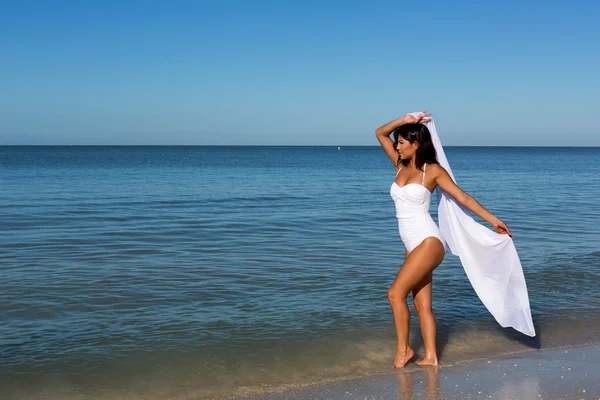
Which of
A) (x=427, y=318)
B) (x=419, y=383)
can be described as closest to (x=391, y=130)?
(x=427, y=318)

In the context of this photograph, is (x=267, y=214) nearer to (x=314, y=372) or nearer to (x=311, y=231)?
(x=311, y=231)

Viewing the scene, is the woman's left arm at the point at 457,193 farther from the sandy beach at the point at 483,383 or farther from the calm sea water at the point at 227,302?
the calm sea water at the point at 227,302

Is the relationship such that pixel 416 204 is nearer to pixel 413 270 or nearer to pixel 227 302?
pixel 413 270

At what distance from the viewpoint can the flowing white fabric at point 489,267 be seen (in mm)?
5652

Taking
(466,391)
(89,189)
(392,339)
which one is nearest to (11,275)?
(392,339)

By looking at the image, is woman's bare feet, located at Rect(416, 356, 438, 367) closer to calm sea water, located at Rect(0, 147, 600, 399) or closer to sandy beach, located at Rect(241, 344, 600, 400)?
sandy beach, located at Rect(241, 344, 600, 400)

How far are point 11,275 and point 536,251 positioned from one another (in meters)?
9.07

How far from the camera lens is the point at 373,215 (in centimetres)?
1738

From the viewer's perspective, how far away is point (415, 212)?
5246 mm

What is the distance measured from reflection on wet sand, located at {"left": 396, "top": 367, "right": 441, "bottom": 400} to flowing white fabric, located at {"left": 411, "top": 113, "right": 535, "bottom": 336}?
842 mm

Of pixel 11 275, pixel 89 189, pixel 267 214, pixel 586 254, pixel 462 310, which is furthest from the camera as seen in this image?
pixel 89 189

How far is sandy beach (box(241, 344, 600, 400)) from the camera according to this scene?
15.9 ft

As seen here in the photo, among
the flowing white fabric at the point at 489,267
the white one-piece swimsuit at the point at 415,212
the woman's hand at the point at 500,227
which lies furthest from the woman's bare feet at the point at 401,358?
the woman's hand at the point at 500,227

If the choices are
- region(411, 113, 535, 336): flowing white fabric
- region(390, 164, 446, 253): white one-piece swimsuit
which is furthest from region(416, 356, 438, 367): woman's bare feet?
region(390, 164, 446, 253): white one-piece swimsuit
